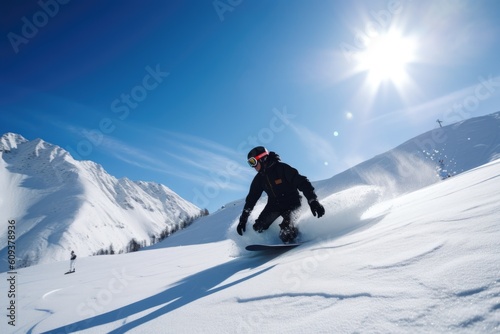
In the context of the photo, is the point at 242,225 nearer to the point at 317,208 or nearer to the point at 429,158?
the point at 317,208

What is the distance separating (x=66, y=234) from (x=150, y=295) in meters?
171

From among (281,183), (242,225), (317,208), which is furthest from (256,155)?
(317,208)

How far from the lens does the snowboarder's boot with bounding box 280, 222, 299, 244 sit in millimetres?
5004

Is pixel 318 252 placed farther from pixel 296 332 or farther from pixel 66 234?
pixel 66 234

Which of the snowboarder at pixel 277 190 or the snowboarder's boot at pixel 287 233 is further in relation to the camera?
the snowboarder at pixel 277 190

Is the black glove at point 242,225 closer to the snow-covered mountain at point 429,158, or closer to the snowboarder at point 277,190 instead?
the snowboarder at point 277,190

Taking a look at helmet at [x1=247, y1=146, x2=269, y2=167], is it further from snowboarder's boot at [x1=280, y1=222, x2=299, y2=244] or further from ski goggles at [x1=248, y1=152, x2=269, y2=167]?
snowboarder's boot at [x1=280, y1=222, x2=299, y2=244]

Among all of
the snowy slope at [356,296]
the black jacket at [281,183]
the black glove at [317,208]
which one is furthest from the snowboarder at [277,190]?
the snowy slope at [356,296]

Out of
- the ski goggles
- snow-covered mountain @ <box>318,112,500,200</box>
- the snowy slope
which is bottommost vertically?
the snowy slope

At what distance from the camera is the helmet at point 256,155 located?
18.8 ft

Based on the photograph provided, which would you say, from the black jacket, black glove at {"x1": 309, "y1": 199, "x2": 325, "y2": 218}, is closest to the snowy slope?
black glove at {"x1": 309, "y1": 199, "x2": 325, "y2": 218}

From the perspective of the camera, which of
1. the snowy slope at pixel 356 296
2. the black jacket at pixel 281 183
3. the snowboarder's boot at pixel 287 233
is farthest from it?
the black jacket at pixel 281 183

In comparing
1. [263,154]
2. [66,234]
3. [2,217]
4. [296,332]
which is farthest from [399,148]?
[2,217]

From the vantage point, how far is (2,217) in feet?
615
